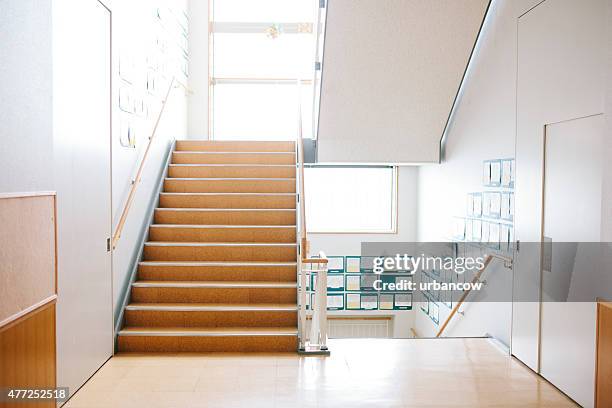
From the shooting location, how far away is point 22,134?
12.8 ft

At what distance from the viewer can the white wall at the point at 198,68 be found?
10.0 meters

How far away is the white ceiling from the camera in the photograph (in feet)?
22.0

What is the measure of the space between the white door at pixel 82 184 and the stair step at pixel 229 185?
2334mm

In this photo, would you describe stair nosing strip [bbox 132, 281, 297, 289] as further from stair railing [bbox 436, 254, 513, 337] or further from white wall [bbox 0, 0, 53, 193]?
white wall [bbox 0, 0, 53, 193]

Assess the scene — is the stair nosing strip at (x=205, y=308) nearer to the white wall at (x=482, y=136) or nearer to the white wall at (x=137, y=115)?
the white wall at (x=137, y=115)

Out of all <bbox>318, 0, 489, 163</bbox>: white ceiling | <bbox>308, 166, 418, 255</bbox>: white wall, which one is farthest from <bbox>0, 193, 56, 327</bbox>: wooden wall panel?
<bbox>308, 166, 418, 255</bbox>: white wall

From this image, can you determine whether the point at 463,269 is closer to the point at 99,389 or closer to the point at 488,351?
the point at 488,351

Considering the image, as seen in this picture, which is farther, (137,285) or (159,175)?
(159,175)

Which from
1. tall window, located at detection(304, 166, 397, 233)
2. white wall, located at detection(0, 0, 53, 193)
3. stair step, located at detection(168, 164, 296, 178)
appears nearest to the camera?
white wall, located at detection(0, 0, 53, 193)

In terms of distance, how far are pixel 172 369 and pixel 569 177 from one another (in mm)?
3474

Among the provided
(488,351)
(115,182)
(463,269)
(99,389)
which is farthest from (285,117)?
(99,389)

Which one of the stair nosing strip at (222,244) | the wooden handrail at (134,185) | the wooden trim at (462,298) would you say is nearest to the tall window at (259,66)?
the wooden handrail at (134,185)

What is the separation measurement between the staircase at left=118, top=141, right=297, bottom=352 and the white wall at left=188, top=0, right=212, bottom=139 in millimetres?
1267

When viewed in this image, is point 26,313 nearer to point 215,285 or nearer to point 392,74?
point 215,285
